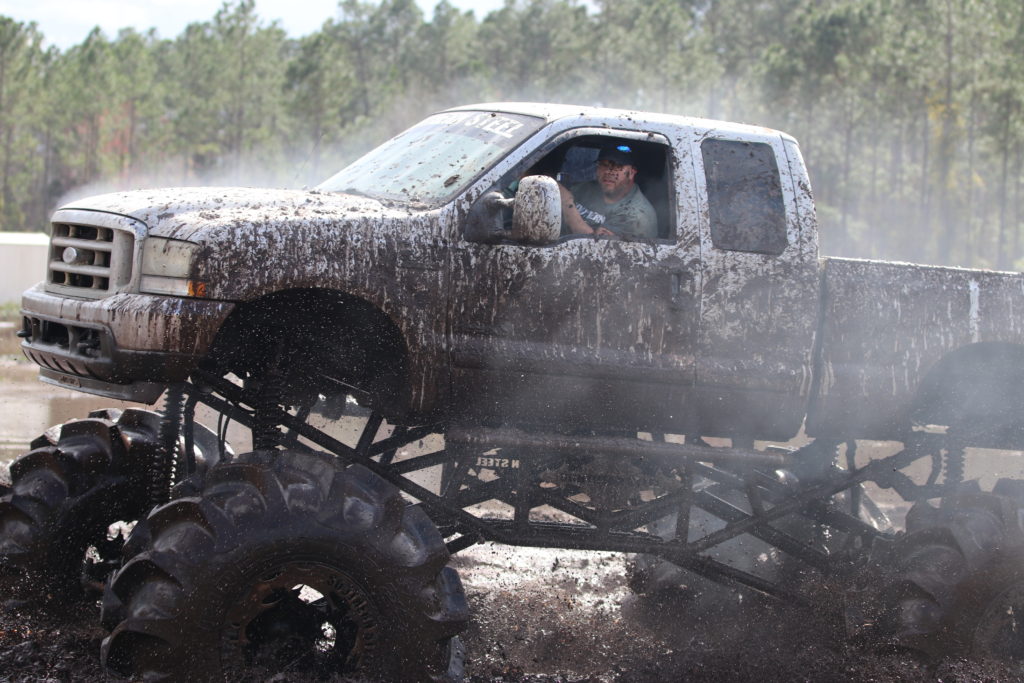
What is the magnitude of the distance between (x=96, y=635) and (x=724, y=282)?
3.34 meters

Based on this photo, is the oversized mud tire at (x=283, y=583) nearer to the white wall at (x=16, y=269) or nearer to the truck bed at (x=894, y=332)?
the truck bed at (x=894, y=332)

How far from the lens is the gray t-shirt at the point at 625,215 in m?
5.30

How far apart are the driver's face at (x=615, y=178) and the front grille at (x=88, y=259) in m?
2.32

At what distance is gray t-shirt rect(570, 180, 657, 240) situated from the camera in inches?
209

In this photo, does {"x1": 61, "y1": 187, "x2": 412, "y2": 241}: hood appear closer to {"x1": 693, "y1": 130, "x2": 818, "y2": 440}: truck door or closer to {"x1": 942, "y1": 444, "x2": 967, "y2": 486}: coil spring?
{"x1": 693, "y1": 130, "x2": 818, "y2": 440}: truck door

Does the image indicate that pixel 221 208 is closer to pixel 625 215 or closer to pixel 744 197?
pixel 625 215

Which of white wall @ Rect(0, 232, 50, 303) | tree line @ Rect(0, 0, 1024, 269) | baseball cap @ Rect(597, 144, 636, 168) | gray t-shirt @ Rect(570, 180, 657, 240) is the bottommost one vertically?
white wall @ Rect(0, 232, 50, 303)

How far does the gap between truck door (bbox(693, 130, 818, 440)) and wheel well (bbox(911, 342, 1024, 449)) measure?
0.75 meters

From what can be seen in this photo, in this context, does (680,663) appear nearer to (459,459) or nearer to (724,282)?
(459,459)

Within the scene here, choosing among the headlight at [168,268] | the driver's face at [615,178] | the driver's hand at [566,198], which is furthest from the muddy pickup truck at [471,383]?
the driver's hand at [566,198]

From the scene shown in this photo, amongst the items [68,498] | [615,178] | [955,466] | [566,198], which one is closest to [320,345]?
[566,198]

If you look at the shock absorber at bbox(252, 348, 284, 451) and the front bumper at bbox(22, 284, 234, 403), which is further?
the shock absorber at bbox(252, 348, 284, 451)

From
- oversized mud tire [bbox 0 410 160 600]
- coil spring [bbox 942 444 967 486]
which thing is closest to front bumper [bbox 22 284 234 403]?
oversized mud tire [bbox 0 410 160 600]

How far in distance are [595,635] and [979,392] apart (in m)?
2.35
